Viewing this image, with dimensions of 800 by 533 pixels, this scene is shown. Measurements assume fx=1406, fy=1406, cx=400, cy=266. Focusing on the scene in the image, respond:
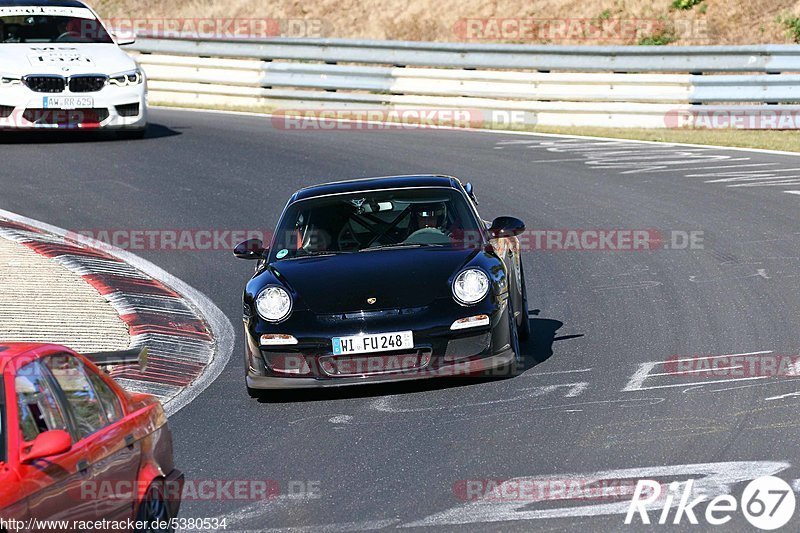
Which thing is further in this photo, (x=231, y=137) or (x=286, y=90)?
(x=286, y=90)

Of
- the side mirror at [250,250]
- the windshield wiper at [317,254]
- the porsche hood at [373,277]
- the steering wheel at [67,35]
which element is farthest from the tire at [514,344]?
the steering wheel at [67,35]

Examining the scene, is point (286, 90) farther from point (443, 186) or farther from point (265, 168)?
point (443, 186)

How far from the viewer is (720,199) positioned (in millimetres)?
15508

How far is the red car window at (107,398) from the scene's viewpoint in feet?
18.8

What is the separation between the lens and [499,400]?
848 cm

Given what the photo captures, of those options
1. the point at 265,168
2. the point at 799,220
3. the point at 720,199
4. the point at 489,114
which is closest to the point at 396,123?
the point at 489,114

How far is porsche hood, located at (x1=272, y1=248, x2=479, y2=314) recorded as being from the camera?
8727mm

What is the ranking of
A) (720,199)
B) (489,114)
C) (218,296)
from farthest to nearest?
1. (489,114)
2. (720,199)
3. (218,296)

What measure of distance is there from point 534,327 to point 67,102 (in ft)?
31.7

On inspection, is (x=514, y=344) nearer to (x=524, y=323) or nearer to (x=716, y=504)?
(x=524, y=323)

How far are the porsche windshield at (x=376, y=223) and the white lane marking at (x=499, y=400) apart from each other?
1292 mm

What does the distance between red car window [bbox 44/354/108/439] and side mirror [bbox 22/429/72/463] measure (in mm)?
498

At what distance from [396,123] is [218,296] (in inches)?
410

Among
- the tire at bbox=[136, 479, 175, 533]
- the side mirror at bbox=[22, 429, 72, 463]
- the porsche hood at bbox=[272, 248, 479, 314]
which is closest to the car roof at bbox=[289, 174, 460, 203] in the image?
the porsche hood at bbox=[272, 248, 479, 314]
